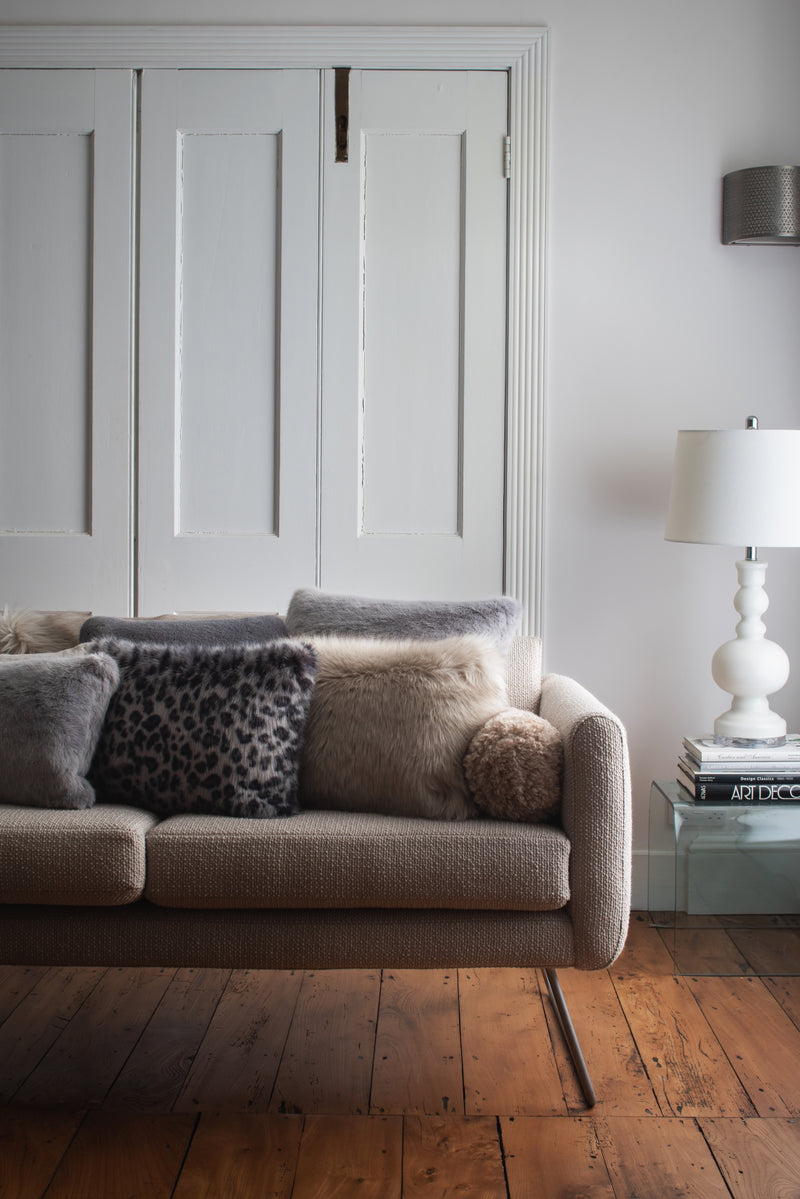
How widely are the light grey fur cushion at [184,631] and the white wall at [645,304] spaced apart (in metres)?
0.93

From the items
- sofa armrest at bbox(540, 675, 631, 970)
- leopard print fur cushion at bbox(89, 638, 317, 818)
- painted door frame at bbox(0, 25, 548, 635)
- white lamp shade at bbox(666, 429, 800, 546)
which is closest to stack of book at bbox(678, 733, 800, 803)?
white lamp shade at bbox(666, 429, 800, 546)

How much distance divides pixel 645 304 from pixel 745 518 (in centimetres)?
78

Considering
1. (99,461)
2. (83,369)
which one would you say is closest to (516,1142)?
(99,461)

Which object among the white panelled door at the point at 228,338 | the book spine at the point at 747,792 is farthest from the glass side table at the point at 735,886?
the white panelled door at the point at 228,338

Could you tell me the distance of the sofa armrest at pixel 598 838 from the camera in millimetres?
1762

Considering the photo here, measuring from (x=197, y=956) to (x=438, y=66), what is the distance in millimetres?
2332

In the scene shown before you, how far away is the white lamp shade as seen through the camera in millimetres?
2352

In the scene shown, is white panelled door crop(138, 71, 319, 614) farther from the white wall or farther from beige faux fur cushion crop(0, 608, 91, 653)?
beige faux fur cushion crop(0, 608, 91, 653)

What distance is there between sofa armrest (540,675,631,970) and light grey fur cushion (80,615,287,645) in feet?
2.46

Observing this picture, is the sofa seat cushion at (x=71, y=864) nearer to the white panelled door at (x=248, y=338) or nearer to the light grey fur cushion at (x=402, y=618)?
the light grey fur cushion at (x=402, y=618)

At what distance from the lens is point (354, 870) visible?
1.73m

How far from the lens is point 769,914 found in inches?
99.4

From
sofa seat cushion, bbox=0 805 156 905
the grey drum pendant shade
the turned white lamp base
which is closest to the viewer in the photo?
sofa seat cushion, bbox=0 805 156 905

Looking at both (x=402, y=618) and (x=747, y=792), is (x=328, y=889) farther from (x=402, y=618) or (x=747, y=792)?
(x=747, y=792)
